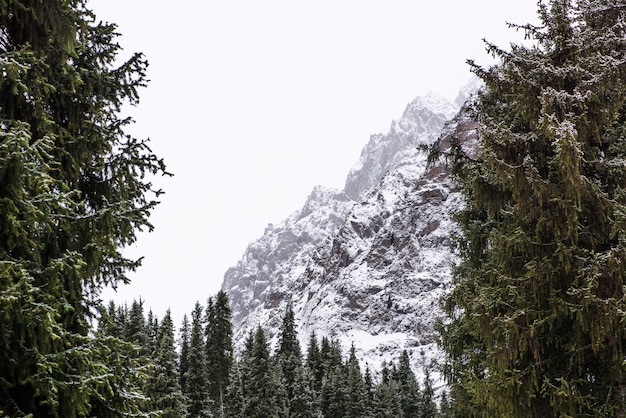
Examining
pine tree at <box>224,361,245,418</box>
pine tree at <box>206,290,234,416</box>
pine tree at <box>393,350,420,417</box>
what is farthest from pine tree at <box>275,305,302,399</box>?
pine tree at <box>393,350,420,417</box>

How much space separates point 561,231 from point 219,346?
43382mm

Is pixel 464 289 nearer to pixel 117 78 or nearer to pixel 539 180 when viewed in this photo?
pixel 539 180

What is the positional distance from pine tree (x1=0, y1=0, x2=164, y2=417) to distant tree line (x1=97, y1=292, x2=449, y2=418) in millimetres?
16669

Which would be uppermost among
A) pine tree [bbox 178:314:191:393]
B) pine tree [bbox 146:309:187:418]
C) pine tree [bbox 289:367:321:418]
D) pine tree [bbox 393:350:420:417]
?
pine tree [bbox 178:314:191:393]

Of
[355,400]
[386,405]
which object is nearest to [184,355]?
[355,400]

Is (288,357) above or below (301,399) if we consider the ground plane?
above

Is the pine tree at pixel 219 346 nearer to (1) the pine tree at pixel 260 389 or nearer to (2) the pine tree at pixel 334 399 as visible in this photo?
(2) the pine tree at pixel 334 399

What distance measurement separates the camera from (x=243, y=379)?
128ft

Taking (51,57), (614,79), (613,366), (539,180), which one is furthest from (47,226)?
(614,79)

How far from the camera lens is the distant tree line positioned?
2533 centimetres

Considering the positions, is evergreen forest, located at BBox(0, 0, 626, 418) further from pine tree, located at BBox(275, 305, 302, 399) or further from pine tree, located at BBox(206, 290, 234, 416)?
pine tree, located at BBox(206, 290, 234, 416)

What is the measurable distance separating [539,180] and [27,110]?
7034 millimetres

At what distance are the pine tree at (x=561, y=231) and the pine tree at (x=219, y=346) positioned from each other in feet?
135

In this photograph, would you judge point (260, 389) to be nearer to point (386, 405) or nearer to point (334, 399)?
point (334, 399)
